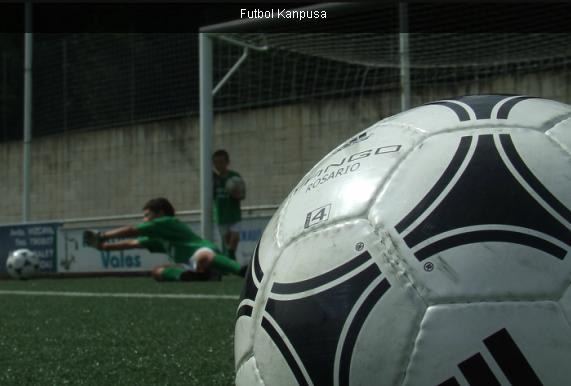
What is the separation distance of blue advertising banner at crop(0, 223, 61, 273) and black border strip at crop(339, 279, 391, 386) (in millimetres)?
11554

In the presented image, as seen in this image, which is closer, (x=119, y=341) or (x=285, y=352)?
(x=285, y=352)

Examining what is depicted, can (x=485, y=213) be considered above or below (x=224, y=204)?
below

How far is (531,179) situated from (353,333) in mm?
384

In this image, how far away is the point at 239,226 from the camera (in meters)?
10.8

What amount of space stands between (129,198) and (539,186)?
14.0 meters

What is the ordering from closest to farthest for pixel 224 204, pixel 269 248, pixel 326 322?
pixel 326 322 → pixel 269 248 → pixel 224 204

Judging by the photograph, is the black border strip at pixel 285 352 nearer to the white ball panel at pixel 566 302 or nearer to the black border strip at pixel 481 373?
the black border strip at pixel 481 373

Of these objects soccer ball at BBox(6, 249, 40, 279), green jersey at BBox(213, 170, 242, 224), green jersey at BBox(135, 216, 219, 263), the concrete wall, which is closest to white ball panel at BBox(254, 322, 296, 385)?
green jersey at BBox(135, 216, 219, 263)

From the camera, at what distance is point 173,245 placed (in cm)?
943

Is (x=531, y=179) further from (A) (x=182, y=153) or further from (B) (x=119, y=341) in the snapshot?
(A) (x=182, y=153)

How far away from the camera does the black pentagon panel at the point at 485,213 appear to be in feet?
4.51

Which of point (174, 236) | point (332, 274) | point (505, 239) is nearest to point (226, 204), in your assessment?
point (174, 236)

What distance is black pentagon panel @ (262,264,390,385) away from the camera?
55.3 inches

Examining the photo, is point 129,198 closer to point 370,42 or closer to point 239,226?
point 239,226
